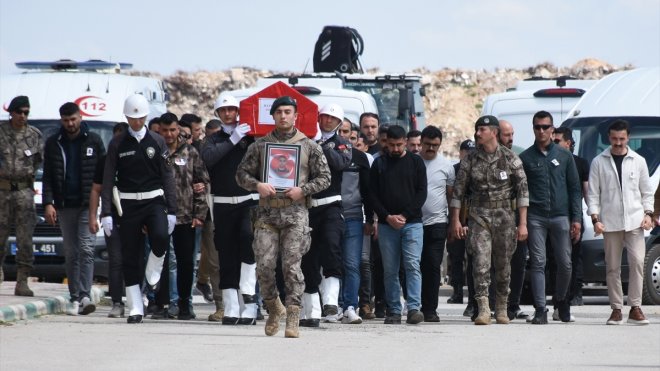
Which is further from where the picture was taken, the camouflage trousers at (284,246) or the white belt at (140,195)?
the white belt at (140,195)

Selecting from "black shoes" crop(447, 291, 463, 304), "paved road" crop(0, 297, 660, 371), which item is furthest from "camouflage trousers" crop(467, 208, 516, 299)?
"black shoes" crop(447, 291, 463, 304)

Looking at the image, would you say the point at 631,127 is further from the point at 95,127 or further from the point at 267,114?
the point at 95,127

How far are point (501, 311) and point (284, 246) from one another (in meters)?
3.01

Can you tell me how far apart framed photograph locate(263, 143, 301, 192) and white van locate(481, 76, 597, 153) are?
919cm

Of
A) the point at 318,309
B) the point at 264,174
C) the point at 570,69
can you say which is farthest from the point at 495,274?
the point at 570,69

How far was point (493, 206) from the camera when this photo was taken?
15773 mm

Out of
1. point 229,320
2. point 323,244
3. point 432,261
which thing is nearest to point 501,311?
point 432,261

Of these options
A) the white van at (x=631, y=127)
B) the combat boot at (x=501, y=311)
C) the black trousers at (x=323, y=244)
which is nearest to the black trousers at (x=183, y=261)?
the black trousers at (x=323, y=244)

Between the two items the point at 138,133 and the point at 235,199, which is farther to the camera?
the point at 138,133

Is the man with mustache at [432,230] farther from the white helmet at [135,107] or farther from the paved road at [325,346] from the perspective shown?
the white helmet at [135,107]

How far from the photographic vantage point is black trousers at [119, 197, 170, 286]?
15.2 m

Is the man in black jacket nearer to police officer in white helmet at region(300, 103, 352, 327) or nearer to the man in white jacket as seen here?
police officer in white helmet at region(300, 103, 352, 327)

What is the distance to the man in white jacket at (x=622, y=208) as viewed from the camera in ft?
52.9

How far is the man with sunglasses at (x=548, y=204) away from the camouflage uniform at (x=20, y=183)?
5.50 m
